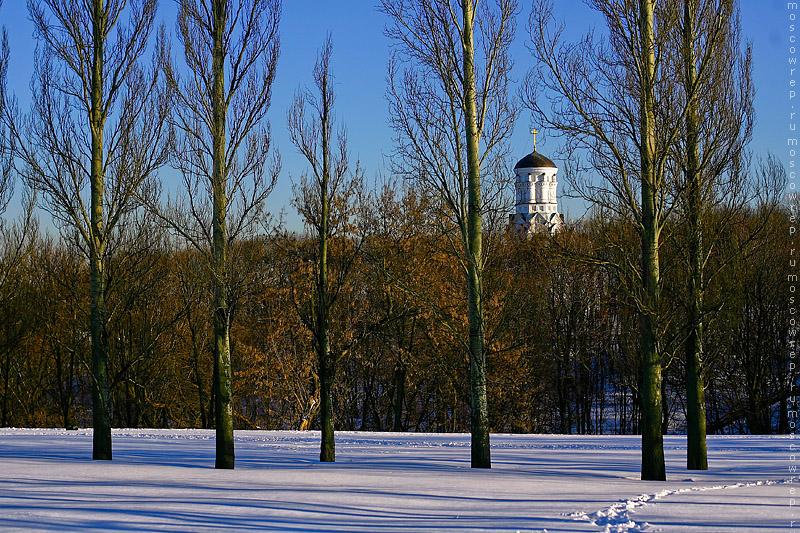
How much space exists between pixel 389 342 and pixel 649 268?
19221 millimetres

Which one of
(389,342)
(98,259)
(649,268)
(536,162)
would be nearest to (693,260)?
(649,268)

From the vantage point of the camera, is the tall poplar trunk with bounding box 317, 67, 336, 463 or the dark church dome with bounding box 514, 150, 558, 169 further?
the dark church dome with bounding box 514, 150, 558, 169

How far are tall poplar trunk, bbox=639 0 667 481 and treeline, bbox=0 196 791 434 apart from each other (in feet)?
38.5

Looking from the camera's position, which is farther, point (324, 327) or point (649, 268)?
point (324, 327)

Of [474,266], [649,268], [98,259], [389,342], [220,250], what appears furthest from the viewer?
[389,342]

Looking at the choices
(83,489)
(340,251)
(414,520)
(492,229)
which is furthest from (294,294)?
(414,520)

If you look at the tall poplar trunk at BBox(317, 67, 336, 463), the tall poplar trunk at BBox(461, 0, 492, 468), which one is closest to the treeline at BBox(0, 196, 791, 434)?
the tall poplar trunk at BBox(317, 67, 336, 463)

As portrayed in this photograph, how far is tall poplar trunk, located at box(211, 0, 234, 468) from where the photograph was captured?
44.2 feet

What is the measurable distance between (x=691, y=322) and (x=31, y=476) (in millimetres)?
10287

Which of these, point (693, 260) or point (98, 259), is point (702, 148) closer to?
point (693, 260)

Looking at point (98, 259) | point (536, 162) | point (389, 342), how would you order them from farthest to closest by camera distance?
point (536, 162)
point (389, 342)
point (98, 259)

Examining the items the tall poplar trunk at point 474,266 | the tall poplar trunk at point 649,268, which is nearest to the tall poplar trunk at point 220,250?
the tall poplar trunk at point 474,266

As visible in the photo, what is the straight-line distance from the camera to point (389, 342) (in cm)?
3075

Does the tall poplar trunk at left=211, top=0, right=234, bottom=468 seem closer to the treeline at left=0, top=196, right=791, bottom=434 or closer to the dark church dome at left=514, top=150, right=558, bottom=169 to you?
the treeline at left=0, top=196, right=791, bottom=434
